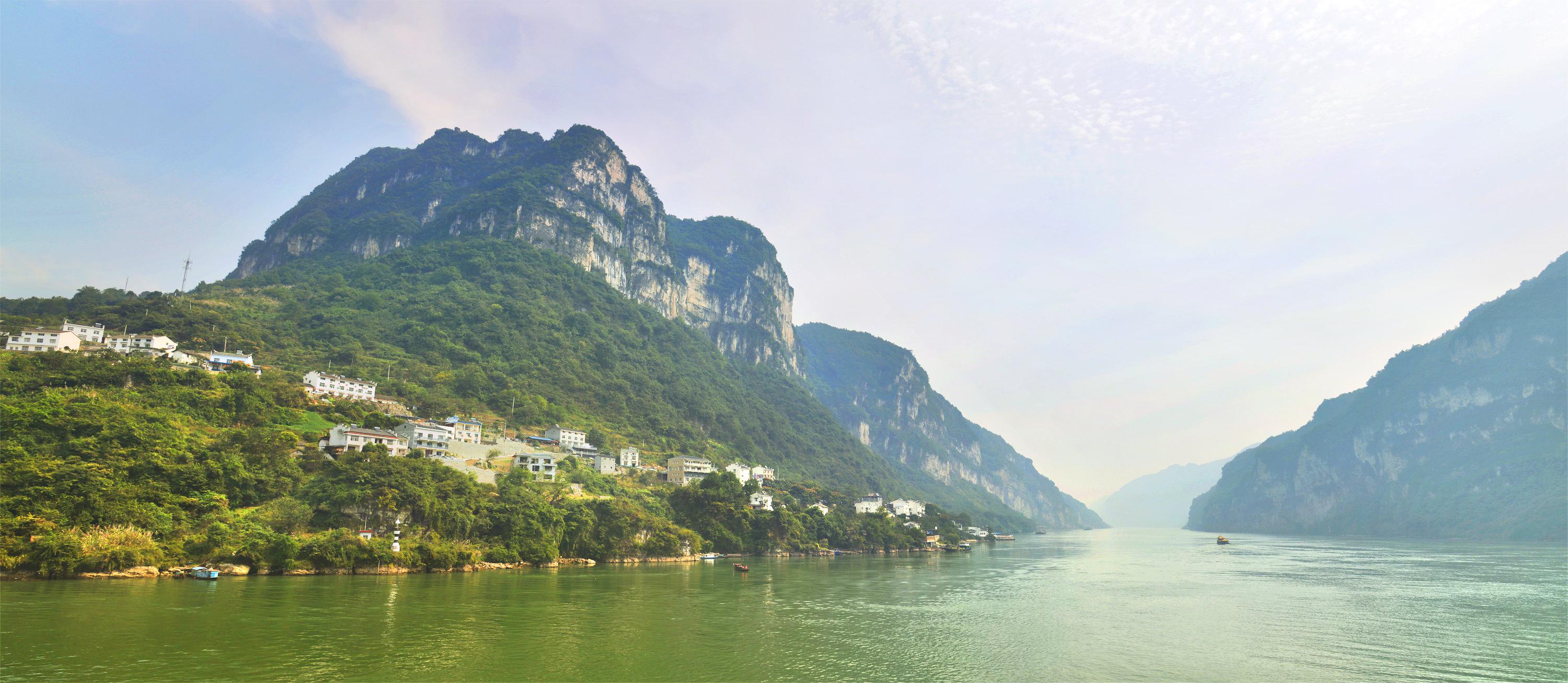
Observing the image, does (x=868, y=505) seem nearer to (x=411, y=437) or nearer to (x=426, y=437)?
(x=426, y=437)

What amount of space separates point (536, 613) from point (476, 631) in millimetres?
4395

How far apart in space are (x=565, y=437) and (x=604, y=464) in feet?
20.0

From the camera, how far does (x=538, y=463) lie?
2665 inches

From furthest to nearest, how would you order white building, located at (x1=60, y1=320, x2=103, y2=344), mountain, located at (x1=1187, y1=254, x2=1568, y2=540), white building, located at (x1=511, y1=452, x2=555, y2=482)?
mountain, located at (x1=1187, y1=254, x2=1568, y2=540)
white building, located at (x1=511, y1=452, x2=555, y2=482)
white building, located at (x1=60, y1=320, x2=103, y2=344)

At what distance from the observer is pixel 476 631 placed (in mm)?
25922

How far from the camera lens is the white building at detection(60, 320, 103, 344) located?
66.2 metres

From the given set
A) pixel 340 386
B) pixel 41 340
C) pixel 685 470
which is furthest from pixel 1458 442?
pixel 41 340

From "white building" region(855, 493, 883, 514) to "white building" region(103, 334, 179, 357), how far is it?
7909 centimetres

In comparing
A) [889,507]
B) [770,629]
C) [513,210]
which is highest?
[513,210]

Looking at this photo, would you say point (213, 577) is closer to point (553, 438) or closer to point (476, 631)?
point (476, 631)

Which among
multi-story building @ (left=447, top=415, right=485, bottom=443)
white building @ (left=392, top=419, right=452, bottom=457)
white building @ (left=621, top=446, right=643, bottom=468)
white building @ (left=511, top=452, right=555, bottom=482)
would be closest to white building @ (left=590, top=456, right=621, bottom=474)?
white building @ (left=621, top=446, right=643, bottom=468)

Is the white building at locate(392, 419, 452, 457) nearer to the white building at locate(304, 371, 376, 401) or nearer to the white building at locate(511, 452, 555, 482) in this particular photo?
the white building at locate(511, 452, 555, 482)

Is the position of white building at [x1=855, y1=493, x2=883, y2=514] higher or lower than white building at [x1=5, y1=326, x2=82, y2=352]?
lower

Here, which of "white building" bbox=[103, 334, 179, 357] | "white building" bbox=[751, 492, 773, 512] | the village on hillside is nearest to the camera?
the village on hillside
